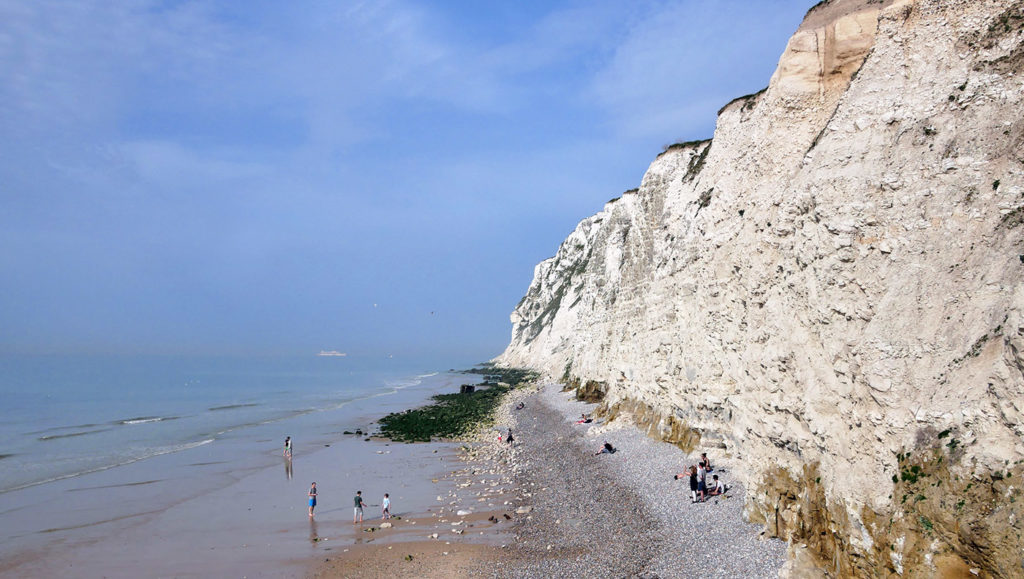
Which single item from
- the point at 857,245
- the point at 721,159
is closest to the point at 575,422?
the point at 721,159

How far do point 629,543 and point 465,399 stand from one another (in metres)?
40.5

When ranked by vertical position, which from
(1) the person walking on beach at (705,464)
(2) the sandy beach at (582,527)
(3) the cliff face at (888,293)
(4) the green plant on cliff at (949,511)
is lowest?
(2) the sandy beach at (582,527)

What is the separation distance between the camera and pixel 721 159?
69.6ft

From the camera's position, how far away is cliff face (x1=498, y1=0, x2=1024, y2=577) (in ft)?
22.3

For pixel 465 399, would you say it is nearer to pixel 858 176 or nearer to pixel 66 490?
pixel 66 490

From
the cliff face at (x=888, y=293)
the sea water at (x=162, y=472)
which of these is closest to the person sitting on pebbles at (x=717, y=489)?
the cliff face at (x=888, y=293)

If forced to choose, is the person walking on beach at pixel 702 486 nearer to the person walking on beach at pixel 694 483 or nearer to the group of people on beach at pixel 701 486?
the group of people on beach at pixel 701 486

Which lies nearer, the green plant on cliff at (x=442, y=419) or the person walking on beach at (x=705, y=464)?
the person walking on beach at (x=705, y=464)

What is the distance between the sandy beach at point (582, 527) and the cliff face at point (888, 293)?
4.92 ft

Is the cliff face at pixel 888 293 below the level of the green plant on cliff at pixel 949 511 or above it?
above

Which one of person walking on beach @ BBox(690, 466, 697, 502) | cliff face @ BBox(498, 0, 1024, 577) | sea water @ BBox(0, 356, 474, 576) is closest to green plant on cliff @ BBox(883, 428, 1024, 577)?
cliff face @ BBox(498, 0, 1024, 577)

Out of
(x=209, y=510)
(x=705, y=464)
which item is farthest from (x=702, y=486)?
(x=209, y=510)

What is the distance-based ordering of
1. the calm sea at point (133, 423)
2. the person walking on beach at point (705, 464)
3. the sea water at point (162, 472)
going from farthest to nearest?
the calm sea at point (133, 423) < the sea water at point (162, 472) < the person walking on beach at point (705, 464)

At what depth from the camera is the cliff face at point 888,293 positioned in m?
6.80
